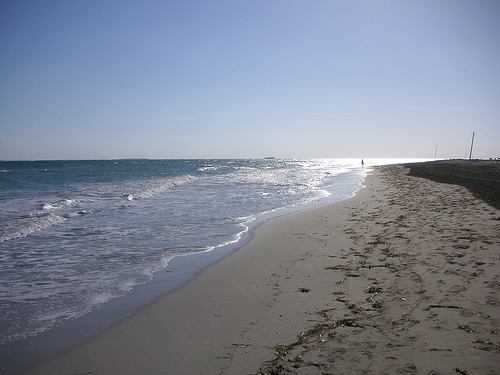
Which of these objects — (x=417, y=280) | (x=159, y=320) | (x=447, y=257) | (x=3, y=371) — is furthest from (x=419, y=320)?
(x=3, y=371)

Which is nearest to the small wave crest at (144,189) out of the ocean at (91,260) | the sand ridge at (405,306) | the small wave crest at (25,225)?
the ocean at (91,260)

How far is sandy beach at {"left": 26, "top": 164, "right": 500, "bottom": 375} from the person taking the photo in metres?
3.00

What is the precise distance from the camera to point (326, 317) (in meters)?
3.89

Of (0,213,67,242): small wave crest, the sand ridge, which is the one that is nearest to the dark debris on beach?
the sand ridge

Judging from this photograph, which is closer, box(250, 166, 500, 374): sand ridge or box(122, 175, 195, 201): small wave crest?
box(250, 166, 500, 374): sand ridge

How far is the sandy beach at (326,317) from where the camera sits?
300 cm

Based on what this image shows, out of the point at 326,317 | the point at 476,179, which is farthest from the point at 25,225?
the point at 476,179

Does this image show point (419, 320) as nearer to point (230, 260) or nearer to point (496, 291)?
point (496, 291)

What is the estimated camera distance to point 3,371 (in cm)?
307

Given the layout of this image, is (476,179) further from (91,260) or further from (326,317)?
(91,260)

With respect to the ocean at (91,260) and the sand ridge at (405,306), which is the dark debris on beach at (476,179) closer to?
the sand ridge at (405,306)

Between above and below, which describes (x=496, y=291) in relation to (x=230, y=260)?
above

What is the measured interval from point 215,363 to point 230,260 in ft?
12.2

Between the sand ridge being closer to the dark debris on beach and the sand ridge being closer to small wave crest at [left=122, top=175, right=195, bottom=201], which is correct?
the dark debris on beach
